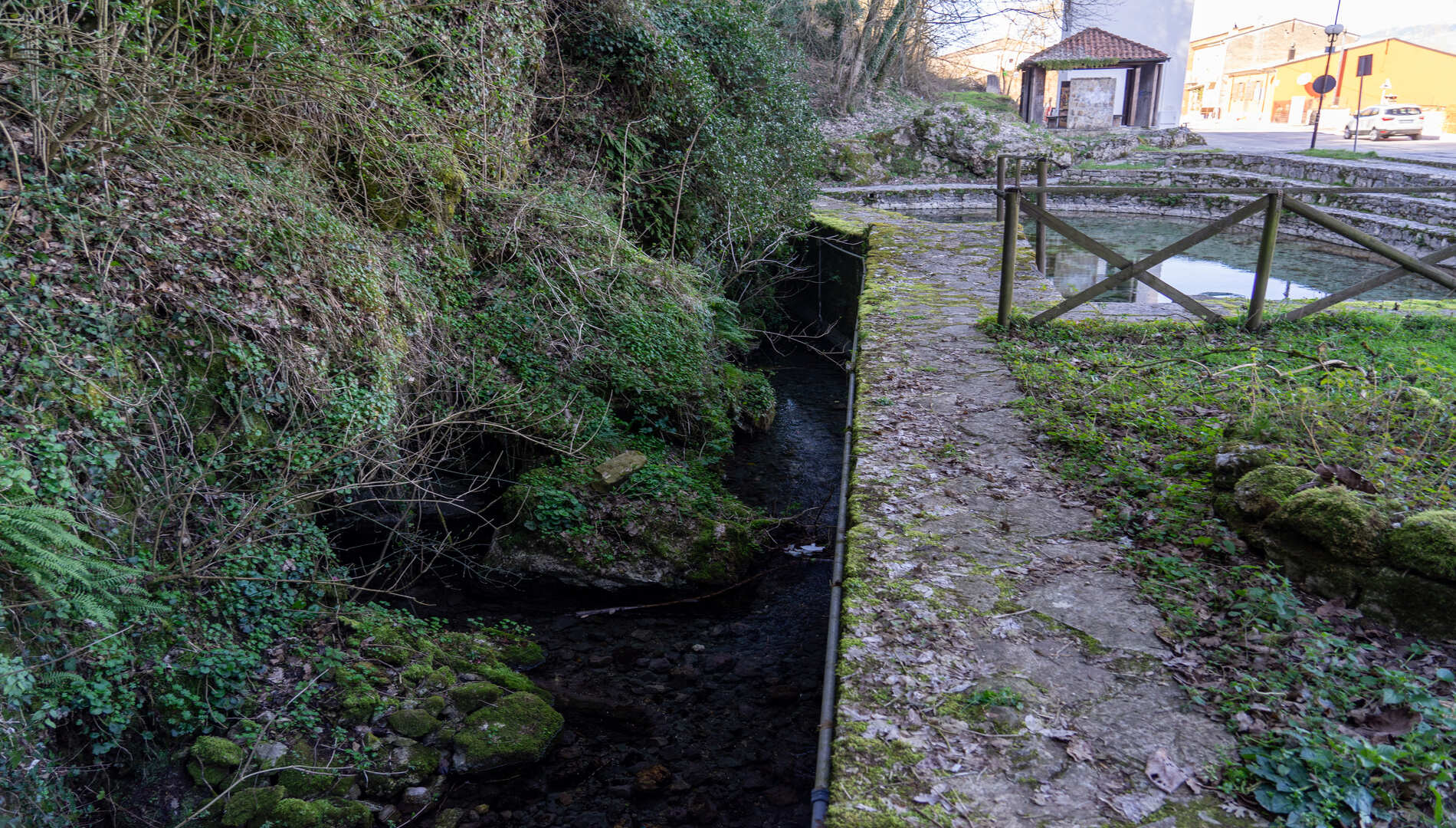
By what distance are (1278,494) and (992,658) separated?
1.49m

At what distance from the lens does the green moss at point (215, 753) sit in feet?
11.3

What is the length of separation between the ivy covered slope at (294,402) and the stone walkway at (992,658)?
6.61 ft

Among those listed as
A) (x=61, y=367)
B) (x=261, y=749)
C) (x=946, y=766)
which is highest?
(x=61, y=367)

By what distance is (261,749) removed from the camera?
3.56 metres

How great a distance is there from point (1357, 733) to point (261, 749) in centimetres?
417

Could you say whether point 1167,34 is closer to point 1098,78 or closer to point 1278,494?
point 1098,78

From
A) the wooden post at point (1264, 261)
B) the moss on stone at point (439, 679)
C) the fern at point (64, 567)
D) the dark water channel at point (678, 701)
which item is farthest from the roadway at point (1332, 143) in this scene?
the fern at point (64, 567)

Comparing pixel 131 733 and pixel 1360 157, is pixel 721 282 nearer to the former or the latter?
pixel 131 733

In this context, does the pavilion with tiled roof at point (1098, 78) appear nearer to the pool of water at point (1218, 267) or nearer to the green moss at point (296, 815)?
the pool of water at point (1218, 267)

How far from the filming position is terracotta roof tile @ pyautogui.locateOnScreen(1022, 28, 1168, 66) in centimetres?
2988

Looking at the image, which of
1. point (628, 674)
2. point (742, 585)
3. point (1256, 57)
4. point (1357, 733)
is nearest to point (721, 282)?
point (742, 585)

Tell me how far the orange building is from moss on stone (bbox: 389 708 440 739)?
32.0 metres

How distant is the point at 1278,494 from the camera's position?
326cm

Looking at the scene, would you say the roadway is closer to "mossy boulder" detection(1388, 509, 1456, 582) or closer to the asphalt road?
the asphalt road
